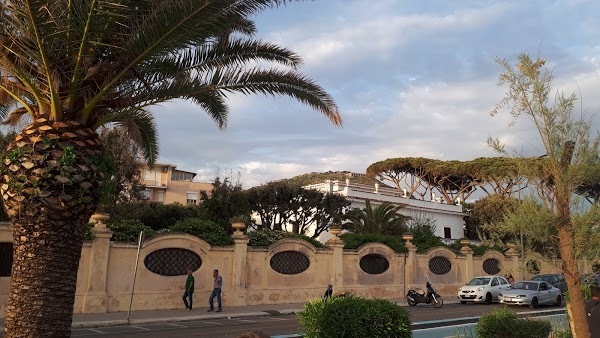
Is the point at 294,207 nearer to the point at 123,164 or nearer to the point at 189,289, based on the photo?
the point at 123,164

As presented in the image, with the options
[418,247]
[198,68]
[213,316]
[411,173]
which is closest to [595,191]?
[198,68]

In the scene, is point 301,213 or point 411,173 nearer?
point 301,213

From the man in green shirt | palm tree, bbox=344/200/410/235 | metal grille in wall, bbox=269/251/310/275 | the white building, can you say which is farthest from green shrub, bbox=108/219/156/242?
the white building

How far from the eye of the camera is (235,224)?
2189 cm

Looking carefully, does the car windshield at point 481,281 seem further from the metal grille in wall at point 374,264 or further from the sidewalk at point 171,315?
the sidewalk at point 171,315

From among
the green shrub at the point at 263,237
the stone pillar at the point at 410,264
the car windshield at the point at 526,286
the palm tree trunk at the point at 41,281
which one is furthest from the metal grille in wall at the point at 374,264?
the palm tree trunk at the point at 41,281

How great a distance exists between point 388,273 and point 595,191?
20.1 meters

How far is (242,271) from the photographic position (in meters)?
21.7

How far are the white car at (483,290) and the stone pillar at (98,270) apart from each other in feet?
54.1

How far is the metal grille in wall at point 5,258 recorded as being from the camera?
16.8 meters

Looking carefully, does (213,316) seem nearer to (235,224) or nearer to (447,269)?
(235,224)

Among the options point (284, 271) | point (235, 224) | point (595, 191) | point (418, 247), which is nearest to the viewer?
point (595, 191)

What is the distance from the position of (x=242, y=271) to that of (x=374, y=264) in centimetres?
809

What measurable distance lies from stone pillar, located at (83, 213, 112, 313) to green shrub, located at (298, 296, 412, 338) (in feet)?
45.1
